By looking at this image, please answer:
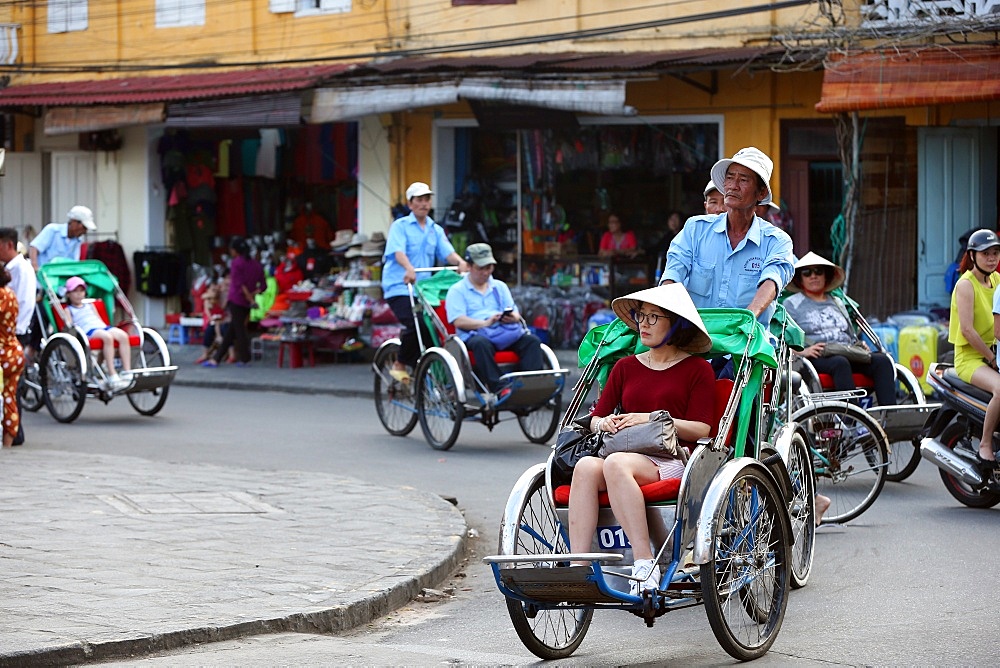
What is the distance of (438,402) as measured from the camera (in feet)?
41.3

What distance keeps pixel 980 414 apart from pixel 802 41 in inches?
350

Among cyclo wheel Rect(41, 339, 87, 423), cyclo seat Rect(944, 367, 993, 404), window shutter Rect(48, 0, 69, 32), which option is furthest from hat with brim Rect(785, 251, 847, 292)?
window shutter Rect(48, 0, 69, 32)

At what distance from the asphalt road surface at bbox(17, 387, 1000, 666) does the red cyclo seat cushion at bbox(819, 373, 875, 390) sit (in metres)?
0.76

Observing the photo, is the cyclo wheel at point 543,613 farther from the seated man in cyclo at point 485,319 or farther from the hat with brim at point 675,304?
the seated man in cyclo at point 485,319

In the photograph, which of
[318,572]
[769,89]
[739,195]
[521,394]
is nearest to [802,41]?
[769,89]

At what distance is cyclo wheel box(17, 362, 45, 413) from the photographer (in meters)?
15.2

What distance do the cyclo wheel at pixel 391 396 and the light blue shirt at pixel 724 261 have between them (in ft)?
20.1

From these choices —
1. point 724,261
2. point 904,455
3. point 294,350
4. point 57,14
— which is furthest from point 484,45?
point 724,261

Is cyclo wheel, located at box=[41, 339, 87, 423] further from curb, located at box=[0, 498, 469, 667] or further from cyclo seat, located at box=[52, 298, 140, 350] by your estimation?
curb, located at box=[0, 498, 469, 667]

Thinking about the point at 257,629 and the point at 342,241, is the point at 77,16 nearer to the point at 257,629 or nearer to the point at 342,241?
the point at 342,241

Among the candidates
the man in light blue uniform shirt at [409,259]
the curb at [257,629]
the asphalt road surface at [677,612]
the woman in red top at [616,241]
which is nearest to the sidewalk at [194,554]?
the curb at [257,629]

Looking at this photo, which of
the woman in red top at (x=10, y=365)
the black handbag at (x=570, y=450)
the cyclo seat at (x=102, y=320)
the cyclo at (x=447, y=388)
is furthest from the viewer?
the cyclo seat at (x=102, y=320)

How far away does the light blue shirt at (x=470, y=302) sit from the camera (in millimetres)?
12477

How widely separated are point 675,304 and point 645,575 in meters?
1.20
